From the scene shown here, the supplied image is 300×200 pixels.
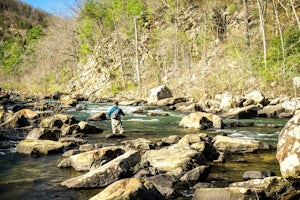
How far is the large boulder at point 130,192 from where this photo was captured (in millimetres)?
5871

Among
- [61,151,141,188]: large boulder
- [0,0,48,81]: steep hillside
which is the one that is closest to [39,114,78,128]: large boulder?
[61,151,141,188]: large boulder

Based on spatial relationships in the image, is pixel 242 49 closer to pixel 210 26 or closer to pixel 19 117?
pixel 210 26

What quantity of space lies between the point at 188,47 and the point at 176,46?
1.61 metres

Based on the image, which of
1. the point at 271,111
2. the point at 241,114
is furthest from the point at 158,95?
the point at 271,111

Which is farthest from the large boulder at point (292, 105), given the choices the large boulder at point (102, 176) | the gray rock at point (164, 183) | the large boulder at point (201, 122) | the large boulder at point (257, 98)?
the large boulder at point (102, 176)

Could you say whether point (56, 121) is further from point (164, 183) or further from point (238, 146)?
point (164, 183)

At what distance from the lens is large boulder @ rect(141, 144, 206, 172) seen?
29.2ft

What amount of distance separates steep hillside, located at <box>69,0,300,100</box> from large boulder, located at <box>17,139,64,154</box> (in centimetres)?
1698

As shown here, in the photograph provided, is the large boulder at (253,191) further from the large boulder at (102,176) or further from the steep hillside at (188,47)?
the steep hillside at (188,47)

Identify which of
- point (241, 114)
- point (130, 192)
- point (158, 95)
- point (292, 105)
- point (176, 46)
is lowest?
point (130, 192)

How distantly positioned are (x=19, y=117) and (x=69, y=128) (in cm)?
410

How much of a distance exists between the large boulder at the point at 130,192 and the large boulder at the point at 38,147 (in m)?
6.04

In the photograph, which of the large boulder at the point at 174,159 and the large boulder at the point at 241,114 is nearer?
the large boulder at the point at 174,159

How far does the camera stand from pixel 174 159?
29.9ft
